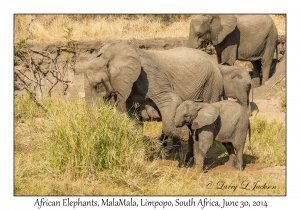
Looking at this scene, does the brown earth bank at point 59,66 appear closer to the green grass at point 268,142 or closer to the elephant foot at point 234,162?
the green grass at point 268,142

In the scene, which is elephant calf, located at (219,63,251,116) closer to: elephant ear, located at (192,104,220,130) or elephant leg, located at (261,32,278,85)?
elephant ear, located at (192,104,220,130)

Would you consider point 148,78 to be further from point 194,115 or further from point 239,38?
point 239,38

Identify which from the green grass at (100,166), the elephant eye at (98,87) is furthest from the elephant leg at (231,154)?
the elephant eye at (98,87)

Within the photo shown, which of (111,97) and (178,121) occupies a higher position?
(111,97)

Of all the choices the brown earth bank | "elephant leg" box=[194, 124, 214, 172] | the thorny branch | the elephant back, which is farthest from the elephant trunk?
the thorny branch

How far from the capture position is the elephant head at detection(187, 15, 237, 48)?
13.5 meters

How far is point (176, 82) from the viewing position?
8.98m

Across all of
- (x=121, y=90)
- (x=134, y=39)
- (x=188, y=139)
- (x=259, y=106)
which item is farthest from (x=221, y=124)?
(x=134, y=39)

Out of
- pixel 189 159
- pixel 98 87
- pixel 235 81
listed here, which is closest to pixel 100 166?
pixel 98 87

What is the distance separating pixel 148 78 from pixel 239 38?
20.8 feet

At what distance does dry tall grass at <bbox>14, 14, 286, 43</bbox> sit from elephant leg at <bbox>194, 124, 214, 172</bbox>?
25.1ft

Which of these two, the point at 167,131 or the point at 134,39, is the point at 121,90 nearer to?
the point at 167,131

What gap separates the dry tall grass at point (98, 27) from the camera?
16.2 metres

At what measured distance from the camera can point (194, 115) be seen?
8.25m
